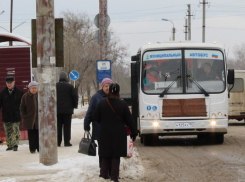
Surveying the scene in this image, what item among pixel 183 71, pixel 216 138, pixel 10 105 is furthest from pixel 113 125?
pixel 216 138

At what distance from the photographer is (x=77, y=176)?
32.9 feet

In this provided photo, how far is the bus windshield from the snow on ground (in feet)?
12.7

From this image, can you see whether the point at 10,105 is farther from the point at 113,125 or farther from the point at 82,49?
the point at 82,49

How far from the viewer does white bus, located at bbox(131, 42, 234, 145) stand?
17.0 m

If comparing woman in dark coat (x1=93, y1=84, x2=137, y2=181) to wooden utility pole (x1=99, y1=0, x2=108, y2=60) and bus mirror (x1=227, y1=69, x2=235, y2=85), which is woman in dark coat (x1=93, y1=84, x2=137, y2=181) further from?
wooden utility pole (x1=99, y1=0, x2=108, y2=60)

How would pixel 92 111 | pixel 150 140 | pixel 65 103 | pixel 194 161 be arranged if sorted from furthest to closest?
1. pixel 150 140
2. pixel 65 103
3. pixel 194 161
4. pixel 92 111

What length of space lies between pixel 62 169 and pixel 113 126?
1.68 m

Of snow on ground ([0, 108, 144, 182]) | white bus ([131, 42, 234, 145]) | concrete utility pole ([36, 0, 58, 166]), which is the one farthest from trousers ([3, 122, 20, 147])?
white bus ([131, 42, 234, 145])

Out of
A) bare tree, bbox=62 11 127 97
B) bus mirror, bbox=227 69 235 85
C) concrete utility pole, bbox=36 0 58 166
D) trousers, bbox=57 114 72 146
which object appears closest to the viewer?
concrete utility pole, bbox=36 0 58 166

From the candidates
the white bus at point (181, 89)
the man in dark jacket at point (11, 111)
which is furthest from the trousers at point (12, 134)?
the white bus at point (181, 89)

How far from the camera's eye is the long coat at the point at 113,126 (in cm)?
966

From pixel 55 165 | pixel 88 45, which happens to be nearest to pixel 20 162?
pixel 55 165

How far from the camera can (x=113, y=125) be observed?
31.7 ft

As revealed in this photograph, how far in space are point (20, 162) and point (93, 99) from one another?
8.53 ft
